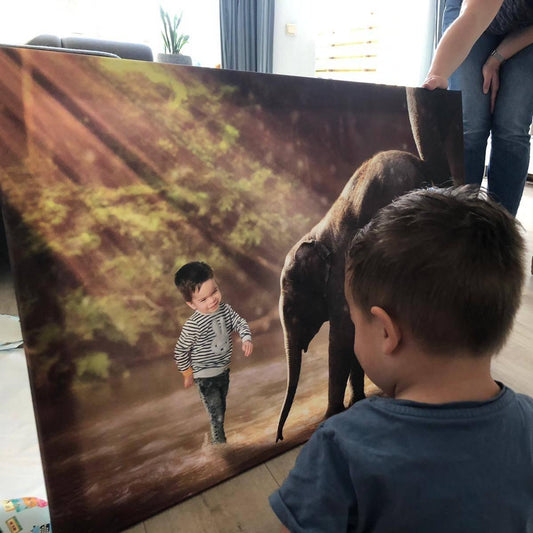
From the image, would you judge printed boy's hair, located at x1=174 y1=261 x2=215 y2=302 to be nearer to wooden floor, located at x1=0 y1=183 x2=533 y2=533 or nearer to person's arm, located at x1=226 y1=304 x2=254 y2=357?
person's arm, located at x1=226 y1=304 x2=254 y2=357

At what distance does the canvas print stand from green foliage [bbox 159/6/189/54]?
3.03m

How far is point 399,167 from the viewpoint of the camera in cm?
102

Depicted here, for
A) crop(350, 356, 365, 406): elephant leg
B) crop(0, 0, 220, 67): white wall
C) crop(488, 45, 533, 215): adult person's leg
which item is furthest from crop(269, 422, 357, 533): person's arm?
crop(0, 0, 220, 67): white wall

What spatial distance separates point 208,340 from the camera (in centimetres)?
78

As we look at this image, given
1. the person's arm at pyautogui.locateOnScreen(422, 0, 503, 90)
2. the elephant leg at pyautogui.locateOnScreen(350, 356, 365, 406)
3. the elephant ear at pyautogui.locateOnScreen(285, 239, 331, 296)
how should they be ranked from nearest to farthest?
the elephant ear at pyautogui.locateOnScreen(285, 239, 331, 296)
the elephant leg at pyautogui.locateOnScreen(350, 356, 365, 406)
the person's arm at pyautogui.locateOnScreen(422, 0, 503, 90)

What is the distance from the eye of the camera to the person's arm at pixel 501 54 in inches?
51.2

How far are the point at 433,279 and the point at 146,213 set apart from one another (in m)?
0.44

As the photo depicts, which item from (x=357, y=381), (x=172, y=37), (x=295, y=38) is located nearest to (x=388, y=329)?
(x=357, y=381)

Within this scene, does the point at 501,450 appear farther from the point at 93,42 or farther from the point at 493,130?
the point at 93,42

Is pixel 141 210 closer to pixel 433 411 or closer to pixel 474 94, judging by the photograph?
pixel 433 411

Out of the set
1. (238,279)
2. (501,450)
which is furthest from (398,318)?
(238,279)

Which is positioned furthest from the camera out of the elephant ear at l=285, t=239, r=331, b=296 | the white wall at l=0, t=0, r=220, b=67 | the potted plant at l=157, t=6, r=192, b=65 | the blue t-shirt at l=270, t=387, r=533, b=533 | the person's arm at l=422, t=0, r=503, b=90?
the potted plant at l=157, t=6, r=192, b=65

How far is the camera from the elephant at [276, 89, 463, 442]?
0.90m

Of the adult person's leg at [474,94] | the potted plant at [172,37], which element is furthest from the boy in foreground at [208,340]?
the potted plant at [172,37]
